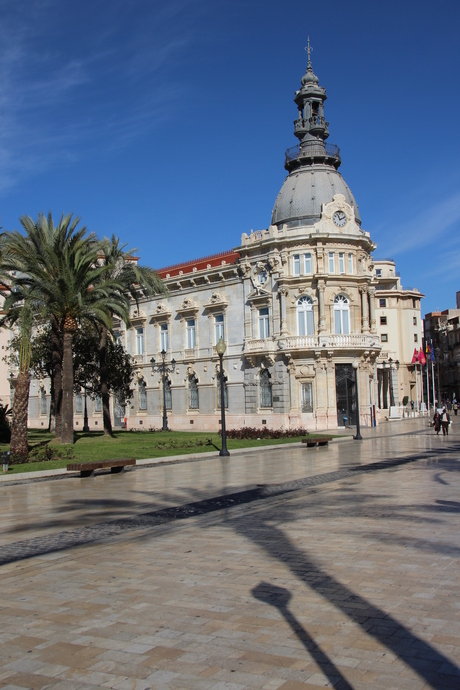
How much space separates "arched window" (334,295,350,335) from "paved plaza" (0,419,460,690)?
105 ft

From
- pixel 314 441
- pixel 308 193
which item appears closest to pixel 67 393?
pixel 314 441

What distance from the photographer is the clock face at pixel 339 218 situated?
46625mm

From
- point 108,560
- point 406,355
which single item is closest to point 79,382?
point 108,560

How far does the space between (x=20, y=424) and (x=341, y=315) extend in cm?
2774

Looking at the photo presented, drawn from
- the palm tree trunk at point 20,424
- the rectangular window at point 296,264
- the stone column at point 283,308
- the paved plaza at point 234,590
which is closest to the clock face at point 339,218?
the rectangular window at point 296,264

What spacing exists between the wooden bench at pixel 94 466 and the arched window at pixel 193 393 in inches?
1273

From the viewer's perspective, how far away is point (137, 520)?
11.7 metres

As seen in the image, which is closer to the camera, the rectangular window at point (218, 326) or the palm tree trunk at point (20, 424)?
the palm tree trunk at point (20, 424)

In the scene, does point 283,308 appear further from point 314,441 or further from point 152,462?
point 152,462

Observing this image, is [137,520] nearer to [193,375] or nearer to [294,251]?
[294,251]

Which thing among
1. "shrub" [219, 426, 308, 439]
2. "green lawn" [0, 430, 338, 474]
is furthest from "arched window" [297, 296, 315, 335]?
"green lawn" [0, 430, 338, 474]

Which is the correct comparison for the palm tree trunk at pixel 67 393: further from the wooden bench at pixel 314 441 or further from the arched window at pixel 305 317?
the arched window at pixel 305 317

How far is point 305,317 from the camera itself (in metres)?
46.5

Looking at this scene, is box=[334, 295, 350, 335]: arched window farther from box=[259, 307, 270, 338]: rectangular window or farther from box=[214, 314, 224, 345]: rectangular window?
box=[214, 314, 224, 345]: rectangular window
